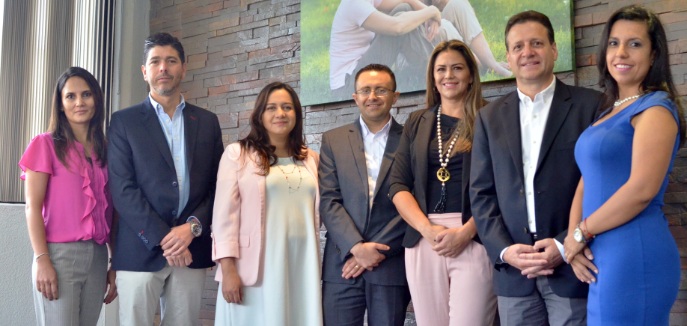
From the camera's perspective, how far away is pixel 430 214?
2.88 metres

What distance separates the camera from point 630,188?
210cm

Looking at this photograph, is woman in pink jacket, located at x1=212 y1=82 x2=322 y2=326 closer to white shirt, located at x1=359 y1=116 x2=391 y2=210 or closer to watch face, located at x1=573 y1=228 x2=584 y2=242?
white shirt, located at x1=359 y1=116 x2=391 y2=210

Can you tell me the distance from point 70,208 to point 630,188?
92.0 inches

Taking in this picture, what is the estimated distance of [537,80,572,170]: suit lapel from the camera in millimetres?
2480

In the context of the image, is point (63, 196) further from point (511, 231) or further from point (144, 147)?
point (511, 231)

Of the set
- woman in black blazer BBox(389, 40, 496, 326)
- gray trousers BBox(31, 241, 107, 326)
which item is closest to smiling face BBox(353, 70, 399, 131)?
woman in black blazer BBox(389, 40, 496, 326)

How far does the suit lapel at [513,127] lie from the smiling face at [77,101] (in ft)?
6.22

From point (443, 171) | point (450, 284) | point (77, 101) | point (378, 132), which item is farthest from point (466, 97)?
point (77, 101)

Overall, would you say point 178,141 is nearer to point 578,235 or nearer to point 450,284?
point 450,284

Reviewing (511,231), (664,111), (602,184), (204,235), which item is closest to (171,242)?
(204,235)

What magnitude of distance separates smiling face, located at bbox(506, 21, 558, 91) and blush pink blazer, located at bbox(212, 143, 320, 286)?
46.5 inches

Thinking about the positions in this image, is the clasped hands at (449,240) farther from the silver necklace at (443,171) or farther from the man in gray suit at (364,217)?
the man in gray suit at (364,217)

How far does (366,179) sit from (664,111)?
134cm

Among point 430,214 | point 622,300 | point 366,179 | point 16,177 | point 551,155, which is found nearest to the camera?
point 622,300
